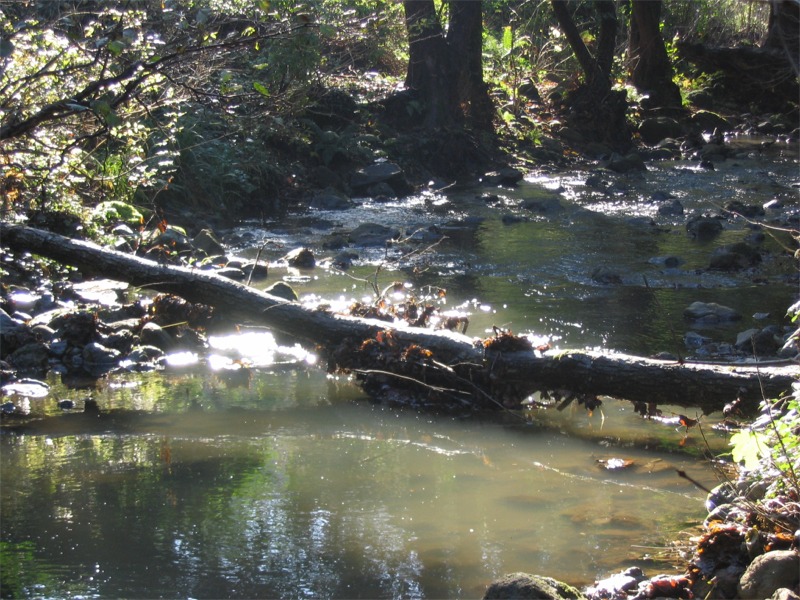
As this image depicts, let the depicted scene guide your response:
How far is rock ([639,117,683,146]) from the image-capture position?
20.4 m

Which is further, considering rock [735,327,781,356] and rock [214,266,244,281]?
rock [214,266,244,281]

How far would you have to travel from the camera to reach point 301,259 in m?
10.1

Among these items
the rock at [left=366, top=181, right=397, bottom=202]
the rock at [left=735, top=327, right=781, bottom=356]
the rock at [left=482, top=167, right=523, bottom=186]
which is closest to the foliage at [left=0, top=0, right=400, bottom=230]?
the rock at [left=366, top=181, right=397, bottom=202]

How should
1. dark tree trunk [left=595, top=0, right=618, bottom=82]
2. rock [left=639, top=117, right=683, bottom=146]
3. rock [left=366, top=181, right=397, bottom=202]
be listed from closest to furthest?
rock [left=366, top=181, right=397, bottom=202]
dark tree trunk [left=595, top=0, right=618, bottom=82]
rock [left=639, top=117, right=683, bottom=146]

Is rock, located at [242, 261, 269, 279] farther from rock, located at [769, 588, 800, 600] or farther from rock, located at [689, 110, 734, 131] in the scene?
rock, located at [689, 110, 734, 131]

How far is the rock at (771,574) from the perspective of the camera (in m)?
3.19

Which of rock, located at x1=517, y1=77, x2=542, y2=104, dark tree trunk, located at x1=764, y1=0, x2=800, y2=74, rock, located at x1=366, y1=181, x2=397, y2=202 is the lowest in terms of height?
dark tree trunk, located at x1=764, y1=0, x2=800, y2=74

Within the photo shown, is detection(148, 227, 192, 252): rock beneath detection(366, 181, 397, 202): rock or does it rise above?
beneath

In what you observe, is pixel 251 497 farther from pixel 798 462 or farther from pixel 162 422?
pixel 798 462

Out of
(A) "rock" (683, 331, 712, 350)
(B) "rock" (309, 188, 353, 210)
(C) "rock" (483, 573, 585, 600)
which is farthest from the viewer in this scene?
(B) "rock" (309, 188, 353, 210)

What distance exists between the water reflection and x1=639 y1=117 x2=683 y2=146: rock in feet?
51.4

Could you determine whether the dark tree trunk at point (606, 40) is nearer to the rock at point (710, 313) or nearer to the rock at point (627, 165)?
the rock at point (627, 165)

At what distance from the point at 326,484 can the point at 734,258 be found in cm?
648

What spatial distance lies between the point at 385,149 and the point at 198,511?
39.5 ft
